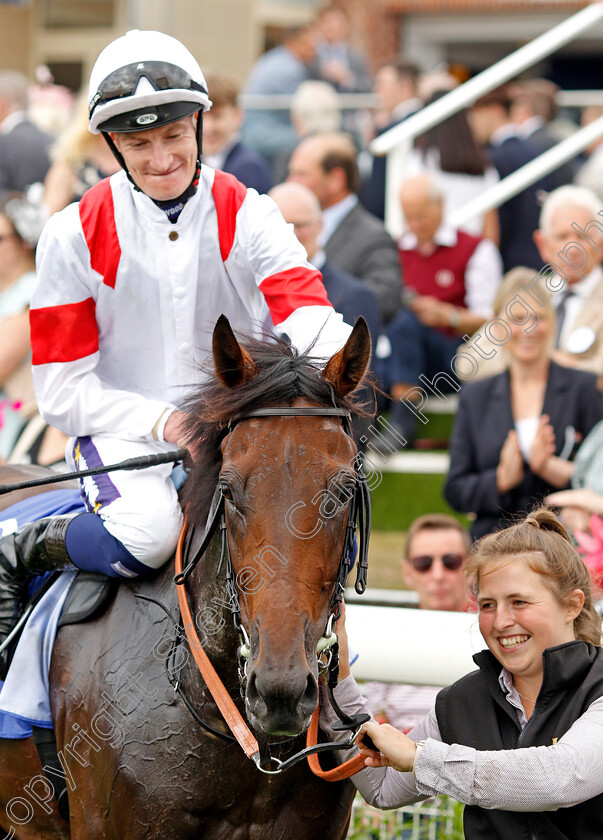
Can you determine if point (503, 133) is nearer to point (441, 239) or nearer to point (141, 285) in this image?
point (441, 239)

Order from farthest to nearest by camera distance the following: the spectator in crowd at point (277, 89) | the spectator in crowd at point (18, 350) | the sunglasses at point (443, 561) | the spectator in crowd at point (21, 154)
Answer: the spectator in crowd at point (277, 89) → the spectator in crowd at point (21, 154) → the spectator in crowd at point (18, 350) → the sunglasses at point (443, 561)

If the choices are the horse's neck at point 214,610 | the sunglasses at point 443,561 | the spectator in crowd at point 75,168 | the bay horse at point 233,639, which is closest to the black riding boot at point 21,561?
the bay horse at point 233,639

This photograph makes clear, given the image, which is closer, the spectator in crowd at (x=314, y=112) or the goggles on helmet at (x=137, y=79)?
the goggles on helmet at (x=137, y=79)

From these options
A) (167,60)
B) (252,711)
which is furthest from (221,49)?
(252,711)

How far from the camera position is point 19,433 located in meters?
6.09

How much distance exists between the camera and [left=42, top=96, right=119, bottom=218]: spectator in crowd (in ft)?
24.2

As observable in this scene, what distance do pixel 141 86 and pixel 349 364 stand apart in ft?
3.19

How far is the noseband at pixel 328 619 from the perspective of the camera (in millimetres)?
2623

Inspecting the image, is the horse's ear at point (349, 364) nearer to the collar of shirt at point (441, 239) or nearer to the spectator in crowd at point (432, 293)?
the spectator in crowd at point (432, 293)

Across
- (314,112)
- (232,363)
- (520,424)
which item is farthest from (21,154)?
(232,363)

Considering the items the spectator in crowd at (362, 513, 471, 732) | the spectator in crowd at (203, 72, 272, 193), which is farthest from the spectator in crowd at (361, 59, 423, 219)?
the spectator in crowd at (362, 513, 471, 732)

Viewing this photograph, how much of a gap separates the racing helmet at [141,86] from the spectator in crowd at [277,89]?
18.4 ft

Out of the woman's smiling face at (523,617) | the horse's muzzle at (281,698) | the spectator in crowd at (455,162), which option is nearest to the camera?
the horse's muzzle at (281,698)

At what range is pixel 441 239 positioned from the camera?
7547mm
